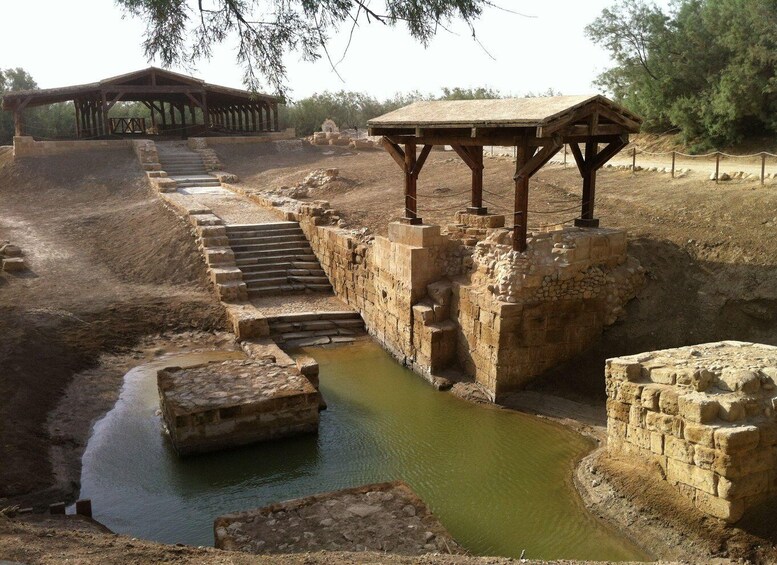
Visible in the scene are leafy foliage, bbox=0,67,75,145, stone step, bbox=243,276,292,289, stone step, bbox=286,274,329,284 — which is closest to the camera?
stone step, bbox=243,276,292,289

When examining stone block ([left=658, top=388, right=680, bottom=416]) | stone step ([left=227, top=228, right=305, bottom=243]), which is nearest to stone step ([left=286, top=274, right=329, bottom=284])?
stone step ([left=227, top=228, right=305, bottom=243])

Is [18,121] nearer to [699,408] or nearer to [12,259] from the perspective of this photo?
[12,259]

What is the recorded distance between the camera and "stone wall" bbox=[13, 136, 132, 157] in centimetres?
2505

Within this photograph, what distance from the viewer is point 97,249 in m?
17.3

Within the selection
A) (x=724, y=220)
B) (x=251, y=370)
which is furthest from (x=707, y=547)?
(x=724, y=220)

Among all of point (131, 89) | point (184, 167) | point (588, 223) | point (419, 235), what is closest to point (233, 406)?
point (419, 235)

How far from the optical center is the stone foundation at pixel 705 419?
625 centimetres

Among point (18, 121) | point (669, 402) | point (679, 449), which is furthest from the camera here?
point (18, 121)

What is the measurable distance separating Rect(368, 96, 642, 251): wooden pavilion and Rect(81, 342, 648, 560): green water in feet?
9.34

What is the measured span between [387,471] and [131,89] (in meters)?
24.6

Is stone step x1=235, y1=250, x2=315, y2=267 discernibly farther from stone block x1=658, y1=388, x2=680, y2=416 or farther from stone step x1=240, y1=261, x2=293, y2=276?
stone block x1=658, y1=388, x2=680, y2=416

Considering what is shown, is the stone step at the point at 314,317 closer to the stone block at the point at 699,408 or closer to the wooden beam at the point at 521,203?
the wooden beam at the point at 521,203

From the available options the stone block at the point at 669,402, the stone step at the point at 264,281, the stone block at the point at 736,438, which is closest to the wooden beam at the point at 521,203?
the stone block at the point at 669,402

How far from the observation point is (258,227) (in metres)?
16.7
